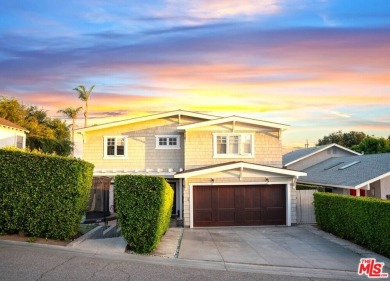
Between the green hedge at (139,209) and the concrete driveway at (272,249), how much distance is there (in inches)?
52.5

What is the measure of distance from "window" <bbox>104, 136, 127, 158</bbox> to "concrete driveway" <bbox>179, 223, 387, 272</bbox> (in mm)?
8623

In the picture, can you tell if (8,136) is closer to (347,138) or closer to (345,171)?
(345,171)

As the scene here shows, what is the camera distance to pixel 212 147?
75.9 feet

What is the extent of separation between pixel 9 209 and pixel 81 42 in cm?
856

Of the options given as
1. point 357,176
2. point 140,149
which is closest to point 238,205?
point 140,149

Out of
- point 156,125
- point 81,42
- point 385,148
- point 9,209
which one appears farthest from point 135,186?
point 385,148

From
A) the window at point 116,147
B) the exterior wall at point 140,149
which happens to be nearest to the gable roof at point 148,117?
the exterior wall at point 140,149

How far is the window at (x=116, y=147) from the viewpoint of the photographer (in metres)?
24.8

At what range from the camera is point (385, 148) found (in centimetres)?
5156

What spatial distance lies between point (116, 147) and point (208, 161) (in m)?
6.37

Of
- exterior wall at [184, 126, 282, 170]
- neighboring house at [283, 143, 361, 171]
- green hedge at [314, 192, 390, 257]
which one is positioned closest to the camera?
green hedge at [314, 192, 390, 257]

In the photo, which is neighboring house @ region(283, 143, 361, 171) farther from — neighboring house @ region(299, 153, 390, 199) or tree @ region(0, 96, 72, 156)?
tree @ region(0, 96, 72, 156)

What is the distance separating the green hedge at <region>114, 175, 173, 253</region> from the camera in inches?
458

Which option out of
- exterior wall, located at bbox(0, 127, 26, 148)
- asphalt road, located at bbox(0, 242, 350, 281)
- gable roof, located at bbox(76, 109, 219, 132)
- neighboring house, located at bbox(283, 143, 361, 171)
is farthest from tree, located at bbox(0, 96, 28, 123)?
asphalt road, located at bbox(0, 242, 350, 281)
